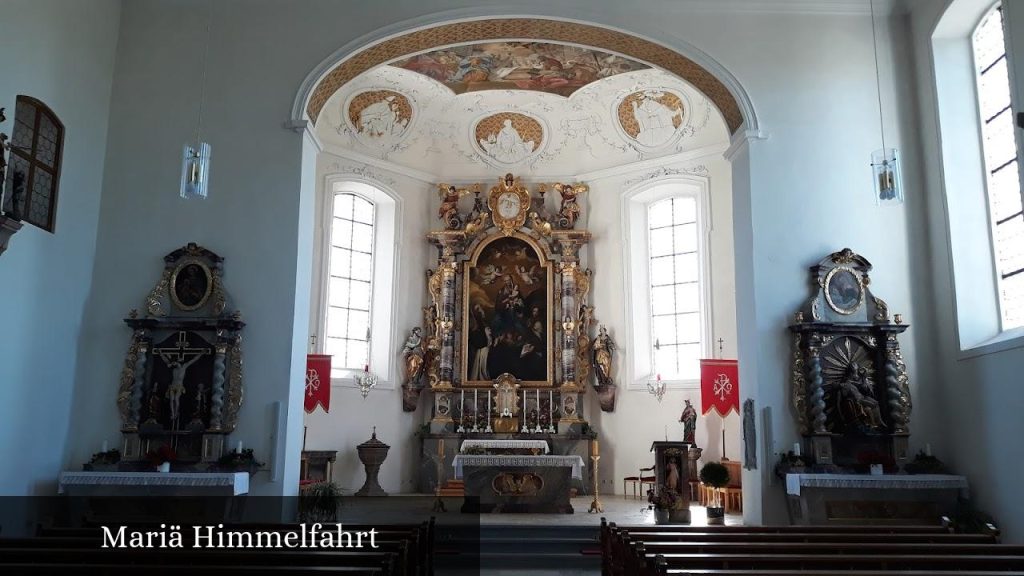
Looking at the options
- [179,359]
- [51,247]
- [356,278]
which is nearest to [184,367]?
[179,359]

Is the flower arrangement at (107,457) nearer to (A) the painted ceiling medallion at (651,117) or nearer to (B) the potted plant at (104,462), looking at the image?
(B) the potted plant at (104,462)

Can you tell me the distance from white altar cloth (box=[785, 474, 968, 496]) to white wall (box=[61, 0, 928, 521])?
1.55ft

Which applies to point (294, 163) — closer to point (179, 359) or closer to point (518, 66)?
point (179, 359)

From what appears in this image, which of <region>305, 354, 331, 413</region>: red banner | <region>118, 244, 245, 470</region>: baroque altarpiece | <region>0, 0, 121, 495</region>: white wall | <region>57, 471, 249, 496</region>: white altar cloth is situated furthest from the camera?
<region>305, 354, 331, 413</region>: red banner

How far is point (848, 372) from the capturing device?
10164 mm

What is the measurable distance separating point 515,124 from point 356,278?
430 centimetres

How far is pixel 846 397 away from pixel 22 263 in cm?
937

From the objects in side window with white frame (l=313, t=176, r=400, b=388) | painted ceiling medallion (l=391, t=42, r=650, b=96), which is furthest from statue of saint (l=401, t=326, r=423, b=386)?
painted ceiling medallion (l=391, t=42, r=650, b=96)

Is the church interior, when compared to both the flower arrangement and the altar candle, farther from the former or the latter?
the altar candle

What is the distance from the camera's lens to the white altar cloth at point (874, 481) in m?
9.51

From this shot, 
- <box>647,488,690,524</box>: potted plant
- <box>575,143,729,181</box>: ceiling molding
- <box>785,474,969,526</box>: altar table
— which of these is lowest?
<box>647,488,690,524</box>: potted plant

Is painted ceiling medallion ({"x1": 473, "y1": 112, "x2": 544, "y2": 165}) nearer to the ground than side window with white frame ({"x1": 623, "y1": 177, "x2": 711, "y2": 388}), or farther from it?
farther from it

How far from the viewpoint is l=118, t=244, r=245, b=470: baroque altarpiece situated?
984 centimetres

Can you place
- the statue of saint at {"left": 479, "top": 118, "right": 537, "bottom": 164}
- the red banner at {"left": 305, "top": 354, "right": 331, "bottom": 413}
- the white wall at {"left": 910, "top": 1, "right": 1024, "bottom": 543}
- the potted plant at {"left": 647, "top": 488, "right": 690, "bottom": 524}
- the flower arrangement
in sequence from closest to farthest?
the white wall at {"left": 910, "top": 1, "right": 1024, "bottom": 543} < the flower arrangement < the potted plant at {"left": 647, "top": 488, "right": 690, "bottom": 524} < the red banner at {"left": 305, "top": 354, "right": 331, "bottom": 413} < the statue of saint at {"left": 479, "top": 118, "right": 537, "bottom": 164}
